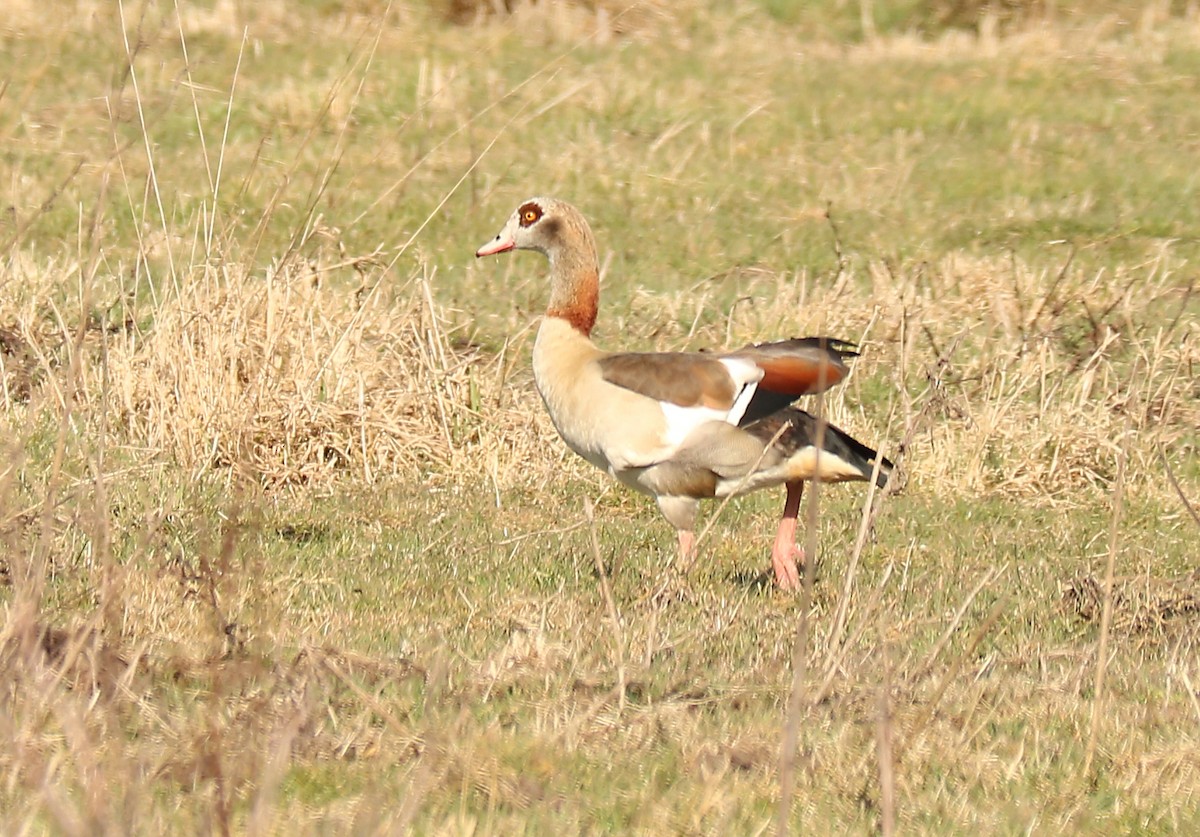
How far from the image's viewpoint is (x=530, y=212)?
6707 mm

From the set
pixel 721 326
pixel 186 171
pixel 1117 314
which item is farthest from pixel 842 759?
pixel 186 171

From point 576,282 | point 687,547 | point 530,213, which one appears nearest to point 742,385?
point 687,547

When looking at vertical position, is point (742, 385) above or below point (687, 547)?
above

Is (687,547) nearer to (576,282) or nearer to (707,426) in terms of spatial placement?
(707,426)

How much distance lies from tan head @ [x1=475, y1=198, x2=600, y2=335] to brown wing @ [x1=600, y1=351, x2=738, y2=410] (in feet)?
2.02

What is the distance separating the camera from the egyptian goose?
19.2 feet

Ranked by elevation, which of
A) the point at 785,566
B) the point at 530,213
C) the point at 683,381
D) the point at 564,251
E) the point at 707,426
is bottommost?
the point at 785,566

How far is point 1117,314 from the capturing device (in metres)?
10.5

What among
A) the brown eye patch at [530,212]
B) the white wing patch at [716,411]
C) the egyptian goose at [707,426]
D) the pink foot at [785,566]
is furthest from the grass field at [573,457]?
the brown eye patch at [530,212]

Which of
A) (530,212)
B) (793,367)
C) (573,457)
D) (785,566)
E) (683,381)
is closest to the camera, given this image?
(793,367)

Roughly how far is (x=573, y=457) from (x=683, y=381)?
2308 millimetres

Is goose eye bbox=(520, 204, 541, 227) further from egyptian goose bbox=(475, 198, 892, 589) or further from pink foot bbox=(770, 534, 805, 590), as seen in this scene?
pink foot bbox=(770, 534, 805, 590)

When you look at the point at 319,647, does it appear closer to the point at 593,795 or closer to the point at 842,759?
the point at 593,795

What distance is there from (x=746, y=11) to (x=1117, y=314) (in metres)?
12.1
